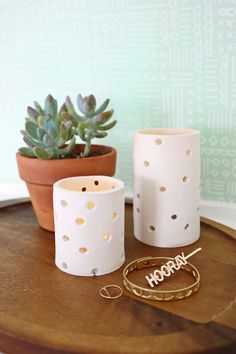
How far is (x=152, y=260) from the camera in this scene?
1.75 feet

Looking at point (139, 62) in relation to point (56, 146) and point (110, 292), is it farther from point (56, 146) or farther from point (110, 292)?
point (110, 292)

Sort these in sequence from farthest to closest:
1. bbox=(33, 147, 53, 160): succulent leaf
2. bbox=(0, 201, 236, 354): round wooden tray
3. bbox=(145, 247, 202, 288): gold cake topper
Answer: bbox=(33, 147, 53, 160): succulent leaf < bbox=(145, 247, 202, 288): gold cake topper < bbox=(0, 201, 236, 354): round wooden tray

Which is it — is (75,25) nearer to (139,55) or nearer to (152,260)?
(139,55)

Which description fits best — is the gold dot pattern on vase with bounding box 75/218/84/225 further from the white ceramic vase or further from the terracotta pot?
the terracotta pot

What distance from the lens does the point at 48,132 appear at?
59 cm

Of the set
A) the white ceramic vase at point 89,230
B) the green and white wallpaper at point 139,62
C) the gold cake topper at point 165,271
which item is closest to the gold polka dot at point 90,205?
the white ceramic vase at point 89,230

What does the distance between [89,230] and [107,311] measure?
0.10m

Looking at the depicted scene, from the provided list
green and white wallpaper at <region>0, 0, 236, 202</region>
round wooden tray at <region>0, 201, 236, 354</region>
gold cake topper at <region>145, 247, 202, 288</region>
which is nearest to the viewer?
round wooden tray at <region>0, 201, 236, 354</region>

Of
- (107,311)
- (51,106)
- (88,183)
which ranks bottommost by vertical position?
(107,311)

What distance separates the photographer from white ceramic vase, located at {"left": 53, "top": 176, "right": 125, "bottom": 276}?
49 centimetres

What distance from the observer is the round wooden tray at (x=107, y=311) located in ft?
1.21

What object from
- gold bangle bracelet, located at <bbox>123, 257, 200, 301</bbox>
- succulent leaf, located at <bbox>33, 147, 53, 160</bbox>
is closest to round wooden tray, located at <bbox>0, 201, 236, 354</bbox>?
gold bangle bracelet, located at <bbox>123, 257, 200, 301</bbox>

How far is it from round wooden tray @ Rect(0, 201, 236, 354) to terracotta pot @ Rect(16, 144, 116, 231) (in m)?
0.07

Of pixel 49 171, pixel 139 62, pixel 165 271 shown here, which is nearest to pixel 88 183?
pixel 49 171
